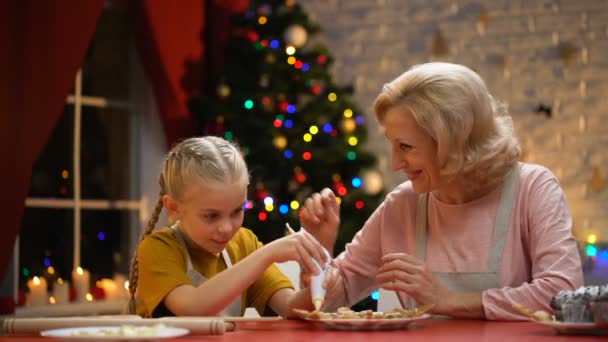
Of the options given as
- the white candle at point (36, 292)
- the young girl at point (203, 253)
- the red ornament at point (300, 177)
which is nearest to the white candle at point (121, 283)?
the white candle at point (36, 292)

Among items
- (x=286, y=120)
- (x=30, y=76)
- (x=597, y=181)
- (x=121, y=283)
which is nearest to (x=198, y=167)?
(x=30, y=76)

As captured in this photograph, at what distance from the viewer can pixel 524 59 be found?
16.9 ft

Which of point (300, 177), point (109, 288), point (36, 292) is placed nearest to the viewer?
point (36, 292)

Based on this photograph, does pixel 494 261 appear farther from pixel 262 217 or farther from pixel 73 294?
pixel 73 294

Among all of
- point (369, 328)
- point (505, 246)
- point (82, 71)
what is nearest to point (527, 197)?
point (505, 246)

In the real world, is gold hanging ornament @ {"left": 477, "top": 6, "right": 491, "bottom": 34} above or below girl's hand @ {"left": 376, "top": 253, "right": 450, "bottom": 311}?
above

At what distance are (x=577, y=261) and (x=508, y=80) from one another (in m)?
3.26

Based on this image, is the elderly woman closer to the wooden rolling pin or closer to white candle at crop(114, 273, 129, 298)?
the wooden rolling pin

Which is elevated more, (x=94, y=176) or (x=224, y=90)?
(x=224, y=90)

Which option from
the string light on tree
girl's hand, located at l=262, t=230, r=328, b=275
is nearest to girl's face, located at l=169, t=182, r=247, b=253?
girl's hand, located at l=262, t=230, r=328, b=275

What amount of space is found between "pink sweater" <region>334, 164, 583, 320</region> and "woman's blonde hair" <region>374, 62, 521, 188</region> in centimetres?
9

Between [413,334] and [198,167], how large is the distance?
760mm

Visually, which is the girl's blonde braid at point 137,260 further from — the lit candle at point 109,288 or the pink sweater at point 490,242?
the lit candle at point 109,288

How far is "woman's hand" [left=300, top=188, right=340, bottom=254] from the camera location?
2.18 metres
